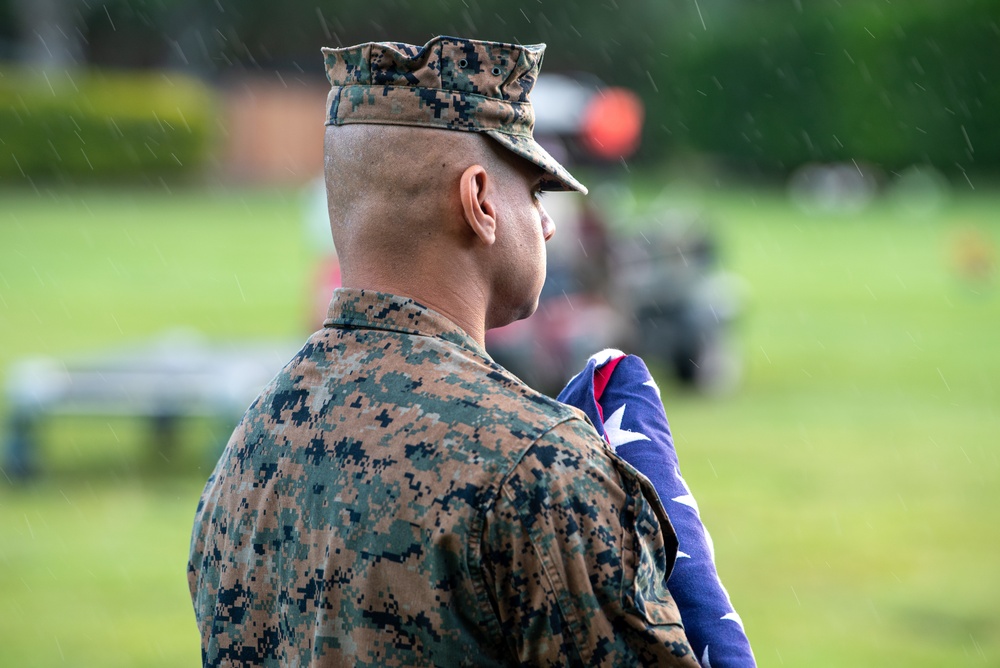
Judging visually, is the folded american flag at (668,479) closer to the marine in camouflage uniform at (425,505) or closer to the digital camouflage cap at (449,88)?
the marine in camouflage uniform at (425,505)

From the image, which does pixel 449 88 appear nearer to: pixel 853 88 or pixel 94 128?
pixel 94 128

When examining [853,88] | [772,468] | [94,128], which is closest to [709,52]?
[853,88]

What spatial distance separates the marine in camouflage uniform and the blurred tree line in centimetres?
3534

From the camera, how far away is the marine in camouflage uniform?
1.45m

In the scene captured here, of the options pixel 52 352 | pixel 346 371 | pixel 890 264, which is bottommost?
pixel 346 371

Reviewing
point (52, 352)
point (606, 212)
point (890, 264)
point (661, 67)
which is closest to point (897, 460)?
point (606, 212)

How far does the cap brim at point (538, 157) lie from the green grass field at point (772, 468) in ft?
13.2

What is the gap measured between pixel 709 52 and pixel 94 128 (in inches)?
777

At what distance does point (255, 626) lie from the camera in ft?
5.50

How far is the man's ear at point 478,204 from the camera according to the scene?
160 cm

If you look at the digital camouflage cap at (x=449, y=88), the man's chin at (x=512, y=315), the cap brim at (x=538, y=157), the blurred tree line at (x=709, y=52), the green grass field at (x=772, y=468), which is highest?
the blurred tree line at (x=709, y=52)

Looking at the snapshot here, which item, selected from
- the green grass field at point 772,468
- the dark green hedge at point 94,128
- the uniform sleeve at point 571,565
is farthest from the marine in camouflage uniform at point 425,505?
the dark green hedge at point 94,128

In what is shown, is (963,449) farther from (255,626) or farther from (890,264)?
(890,264)

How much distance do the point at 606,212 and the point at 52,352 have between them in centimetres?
550
